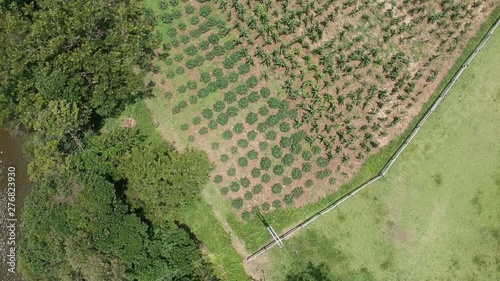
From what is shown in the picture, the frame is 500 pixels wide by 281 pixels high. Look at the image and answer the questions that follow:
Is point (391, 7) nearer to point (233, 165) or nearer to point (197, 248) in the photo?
point (233, 165)

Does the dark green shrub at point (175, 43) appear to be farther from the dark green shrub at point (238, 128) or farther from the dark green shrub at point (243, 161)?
the dark green shrub at point (243, 161)

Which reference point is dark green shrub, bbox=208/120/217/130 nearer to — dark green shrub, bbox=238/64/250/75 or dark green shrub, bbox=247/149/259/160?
dark green shrub, bbox=247/149/259/160

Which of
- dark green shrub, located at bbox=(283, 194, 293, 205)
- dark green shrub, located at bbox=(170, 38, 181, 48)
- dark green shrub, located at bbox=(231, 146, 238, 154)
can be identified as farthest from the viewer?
dark green shrub, located at bbox=(170, 38, 181, 48)

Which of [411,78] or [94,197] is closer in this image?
[94,197]

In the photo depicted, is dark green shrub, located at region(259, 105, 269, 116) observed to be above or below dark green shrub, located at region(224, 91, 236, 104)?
below

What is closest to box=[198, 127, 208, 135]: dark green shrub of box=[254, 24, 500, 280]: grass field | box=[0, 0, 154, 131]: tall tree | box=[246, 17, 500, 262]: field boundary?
box=[0, 0, 154, 131]: tall tree

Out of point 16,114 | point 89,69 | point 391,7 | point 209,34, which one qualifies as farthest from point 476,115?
point 16,114

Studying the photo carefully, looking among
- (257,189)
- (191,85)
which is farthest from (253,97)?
(257,189)
